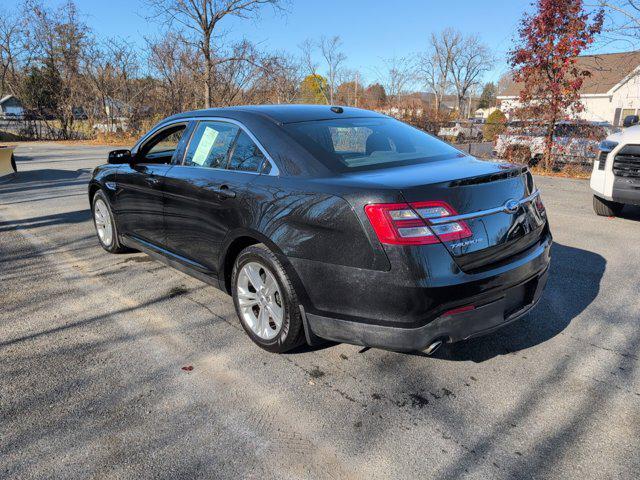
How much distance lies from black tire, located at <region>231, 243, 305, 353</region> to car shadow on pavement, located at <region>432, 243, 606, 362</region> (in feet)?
3.10

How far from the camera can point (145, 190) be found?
4.32 m

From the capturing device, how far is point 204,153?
372 cm

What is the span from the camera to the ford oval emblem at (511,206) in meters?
2.69

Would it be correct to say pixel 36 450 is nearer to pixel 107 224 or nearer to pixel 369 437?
pixel 369 437

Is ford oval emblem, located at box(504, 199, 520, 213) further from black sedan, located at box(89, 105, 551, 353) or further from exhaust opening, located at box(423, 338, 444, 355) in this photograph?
exhaust opening, located at box(423, 338, 444, 355)

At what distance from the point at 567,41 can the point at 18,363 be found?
46.8ft

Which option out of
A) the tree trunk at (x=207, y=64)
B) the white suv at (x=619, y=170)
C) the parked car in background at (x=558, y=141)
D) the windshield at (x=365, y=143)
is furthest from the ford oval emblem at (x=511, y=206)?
the tree trunk at (x=207, y=64)

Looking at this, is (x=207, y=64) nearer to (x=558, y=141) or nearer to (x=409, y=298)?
(x=558, y=141)

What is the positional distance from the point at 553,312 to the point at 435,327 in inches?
71.6

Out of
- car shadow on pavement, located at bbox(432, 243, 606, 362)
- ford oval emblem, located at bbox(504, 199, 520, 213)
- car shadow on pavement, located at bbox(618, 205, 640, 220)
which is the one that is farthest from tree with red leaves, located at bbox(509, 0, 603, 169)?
ford oval emblem, located at bbox(504, 199, 520, 213)

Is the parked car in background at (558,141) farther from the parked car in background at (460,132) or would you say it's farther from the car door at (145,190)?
the car door at (145,190)

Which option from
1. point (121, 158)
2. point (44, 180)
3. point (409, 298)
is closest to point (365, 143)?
point (409, 298)

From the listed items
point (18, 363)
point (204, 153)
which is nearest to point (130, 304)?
point (18, 363)

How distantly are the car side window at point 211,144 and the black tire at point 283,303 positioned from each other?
79 cm
